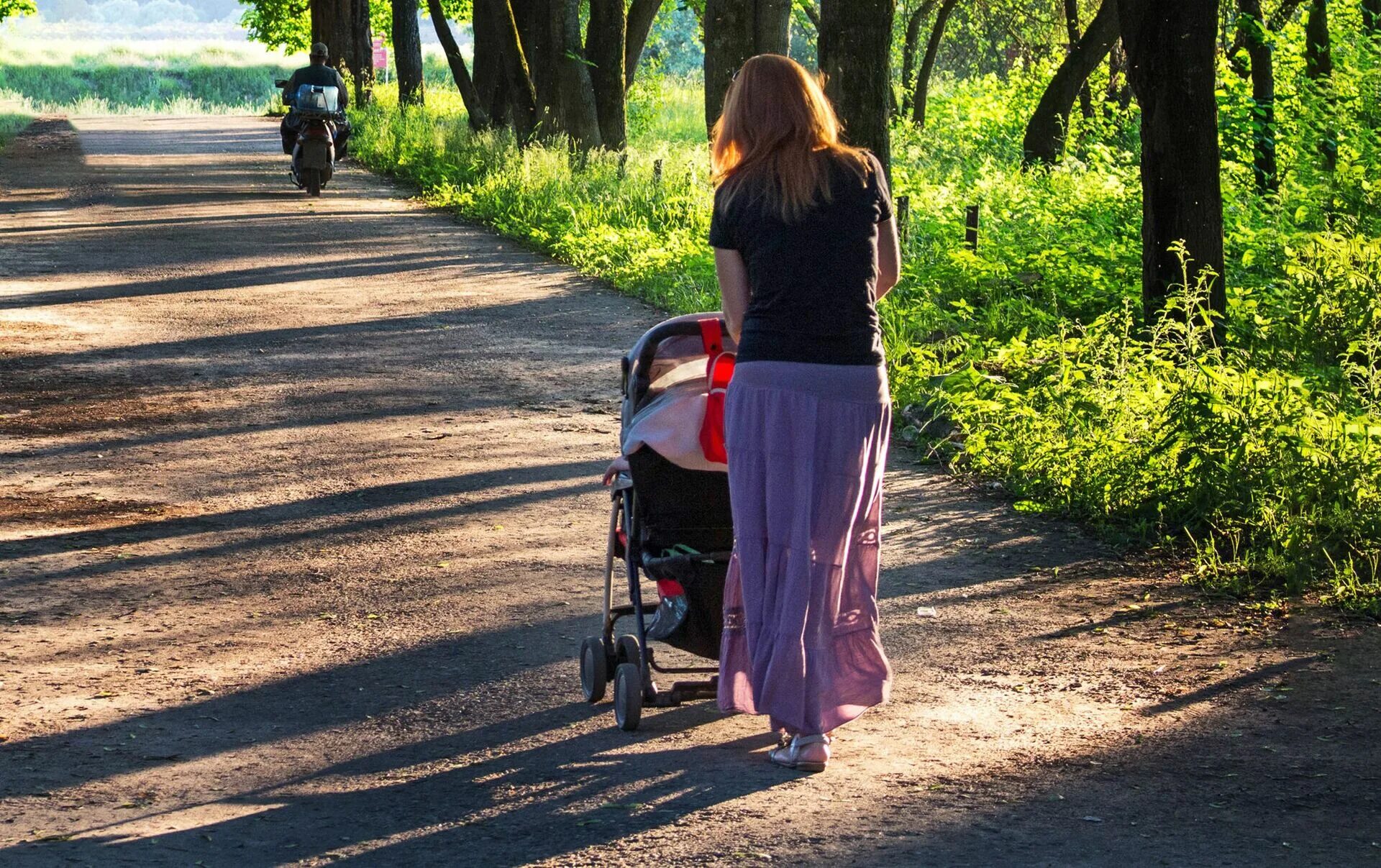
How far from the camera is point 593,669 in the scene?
17.8 ft

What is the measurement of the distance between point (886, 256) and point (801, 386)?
0.51 meters

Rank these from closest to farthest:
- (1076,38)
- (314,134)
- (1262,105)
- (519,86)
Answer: (1262,105) < (314,134) < (519,86) < (1076,38)

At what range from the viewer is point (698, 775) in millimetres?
4887

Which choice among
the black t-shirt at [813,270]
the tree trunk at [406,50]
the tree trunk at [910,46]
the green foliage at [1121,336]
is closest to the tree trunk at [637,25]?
the tree trunk at [406,50]

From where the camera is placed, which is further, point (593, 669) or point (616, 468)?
point (593, 669)

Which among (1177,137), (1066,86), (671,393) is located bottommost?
(671,393)

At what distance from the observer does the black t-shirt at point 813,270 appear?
475 cm

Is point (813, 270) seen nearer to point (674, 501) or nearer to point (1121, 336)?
point (674, 501)

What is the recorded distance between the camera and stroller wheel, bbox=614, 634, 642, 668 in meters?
5.29

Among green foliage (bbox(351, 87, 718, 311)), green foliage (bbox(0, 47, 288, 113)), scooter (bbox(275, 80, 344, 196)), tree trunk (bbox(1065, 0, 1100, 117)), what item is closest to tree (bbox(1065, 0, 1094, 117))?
tree trunk (bbox(1065, 0, 1100, 117))

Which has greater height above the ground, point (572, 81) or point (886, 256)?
point (572, 81)

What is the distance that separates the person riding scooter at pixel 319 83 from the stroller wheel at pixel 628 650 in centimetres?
1807

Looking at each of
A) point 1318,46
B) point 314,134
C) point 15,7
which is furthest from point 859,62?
point 15,7

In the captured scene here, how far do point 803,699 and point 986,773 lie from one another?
1.97ft
